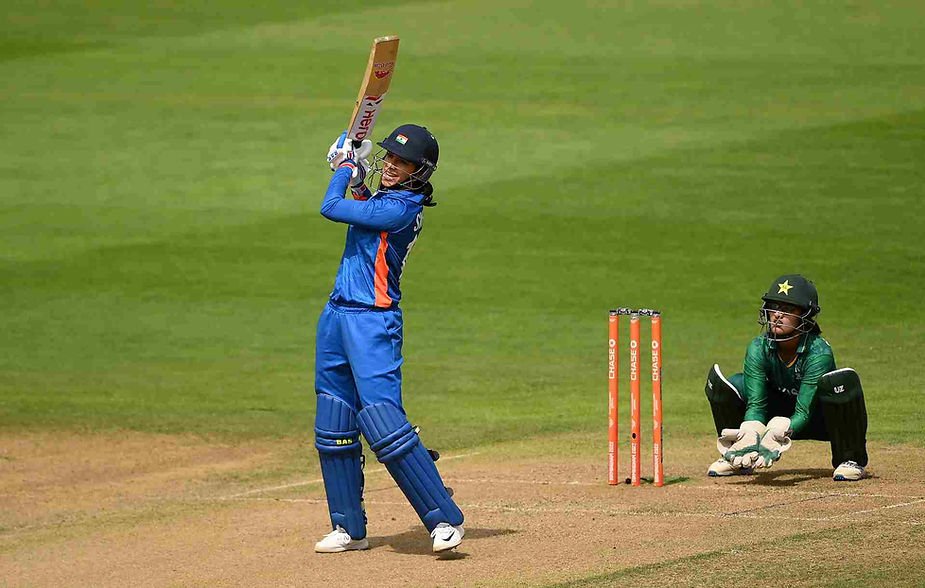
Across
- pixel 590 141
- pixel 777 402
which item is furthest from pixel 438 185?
pixel 777 402

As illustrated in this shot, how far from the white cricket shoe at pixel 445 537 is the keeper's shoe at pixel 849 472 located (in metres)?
2.49

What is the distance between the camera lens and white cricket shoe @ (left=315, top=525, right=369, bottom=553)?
297 inches

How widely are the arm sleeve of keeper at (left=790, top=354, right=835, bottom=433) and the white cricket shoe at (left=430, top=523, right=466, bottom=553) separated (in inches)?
91.4

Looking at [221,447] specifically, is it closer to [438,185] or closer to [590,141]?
[438,185]

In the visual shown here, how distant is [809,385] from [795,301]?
0.47 meters

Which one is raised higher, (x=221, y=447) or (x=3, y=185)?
(x=3, y=185)

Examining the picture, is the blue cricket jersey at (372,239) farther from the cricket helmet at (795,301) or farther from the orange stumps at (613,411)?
the cricket helmet at (795,301)

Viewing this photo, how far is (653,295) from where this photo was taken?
16625 mm

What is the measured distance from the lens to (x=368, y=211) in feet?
23.9

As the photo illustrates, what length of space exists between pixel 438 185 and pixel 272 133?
3.68m

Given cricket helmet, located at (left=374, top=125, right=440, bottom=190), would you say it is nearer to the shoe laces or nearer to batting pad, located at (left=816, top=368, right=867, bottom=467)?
the shoe laces

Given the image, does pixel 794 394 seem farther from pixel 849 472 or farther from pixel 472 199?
pixel 472 199

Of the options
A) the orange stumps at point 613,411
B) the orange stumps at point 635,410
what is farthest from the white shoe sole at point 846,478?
the orange stumps at point 613,411

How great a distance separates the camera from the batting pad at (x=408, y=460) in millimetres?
7223
